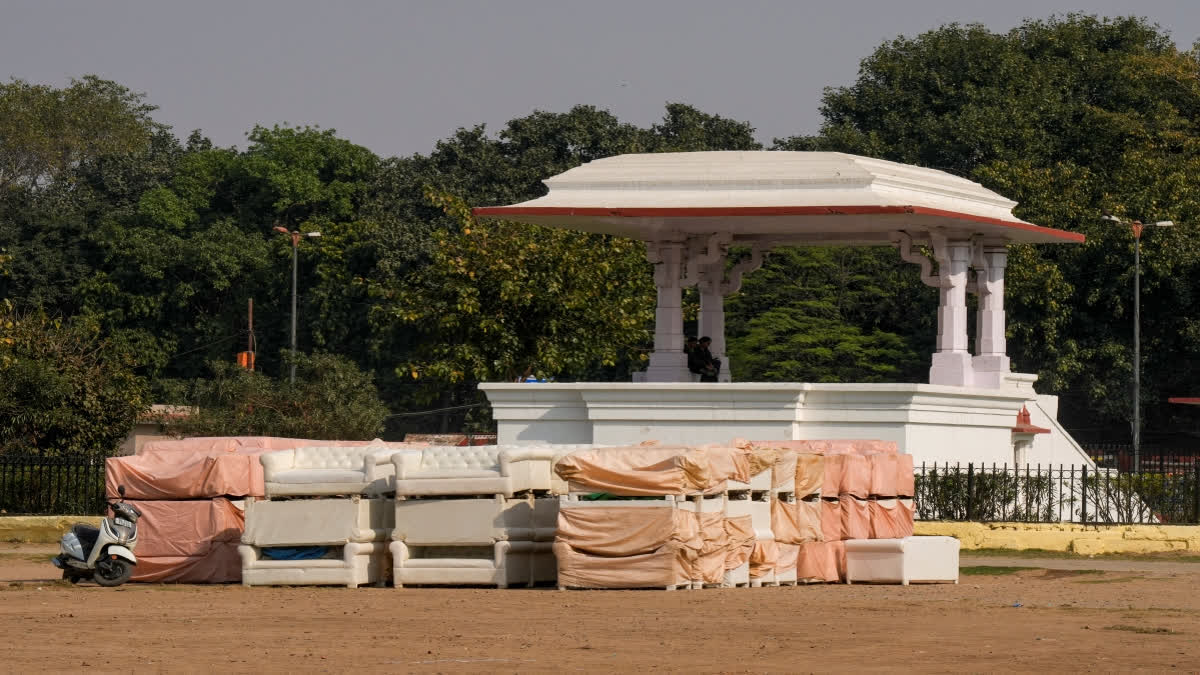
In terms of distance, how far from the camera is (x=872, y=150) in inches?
2547

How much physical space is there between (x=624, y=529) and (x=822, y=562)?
311 centimetres

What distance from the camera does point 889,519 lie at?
22.0m

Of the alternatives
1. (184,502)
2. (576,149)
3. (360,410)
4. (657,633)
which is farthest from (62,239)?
(657,633)

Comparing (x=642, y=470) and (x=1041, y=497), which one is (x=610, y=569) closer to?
(x=642, y=470)

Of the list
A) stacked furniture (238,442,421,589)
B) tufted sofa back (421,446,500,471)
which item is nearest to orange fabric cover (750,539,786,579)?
tufted sofa back (421,446,500,471)

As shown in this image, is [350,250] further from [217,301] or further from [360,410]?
[360,410]

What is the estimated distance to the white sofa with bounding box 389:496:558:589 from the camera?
1931 centimetres

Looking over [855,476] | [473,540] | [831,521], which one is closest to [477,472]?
[473,540]

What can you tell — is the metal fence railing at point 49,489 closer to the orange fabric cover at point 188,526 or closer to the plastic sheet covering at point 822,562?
the orange fabric cover at point 188,526

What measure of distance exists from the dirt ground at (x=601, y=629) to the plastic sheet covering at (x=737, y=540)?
47 cm

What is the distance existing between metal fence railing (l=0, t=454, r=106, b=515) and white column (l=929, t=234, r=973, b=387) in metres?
12.5

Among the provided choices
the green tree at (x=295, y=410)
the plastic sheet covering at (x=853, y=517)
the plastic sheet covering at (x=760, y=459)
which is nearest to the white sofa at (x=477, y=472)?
the plastic sheet covering at (x=760, y=459)

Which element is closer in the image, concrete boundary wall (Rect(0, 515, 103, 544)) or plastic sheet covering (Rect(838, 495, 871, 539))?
plastic sheet covering (Rect(838, 495, 871, 539))

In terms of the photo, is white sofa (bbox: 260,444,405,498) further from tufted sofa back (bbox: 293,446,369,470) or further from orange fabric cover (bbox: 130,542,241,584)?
orange fabric cover (bbox: 130,542,241,584)
